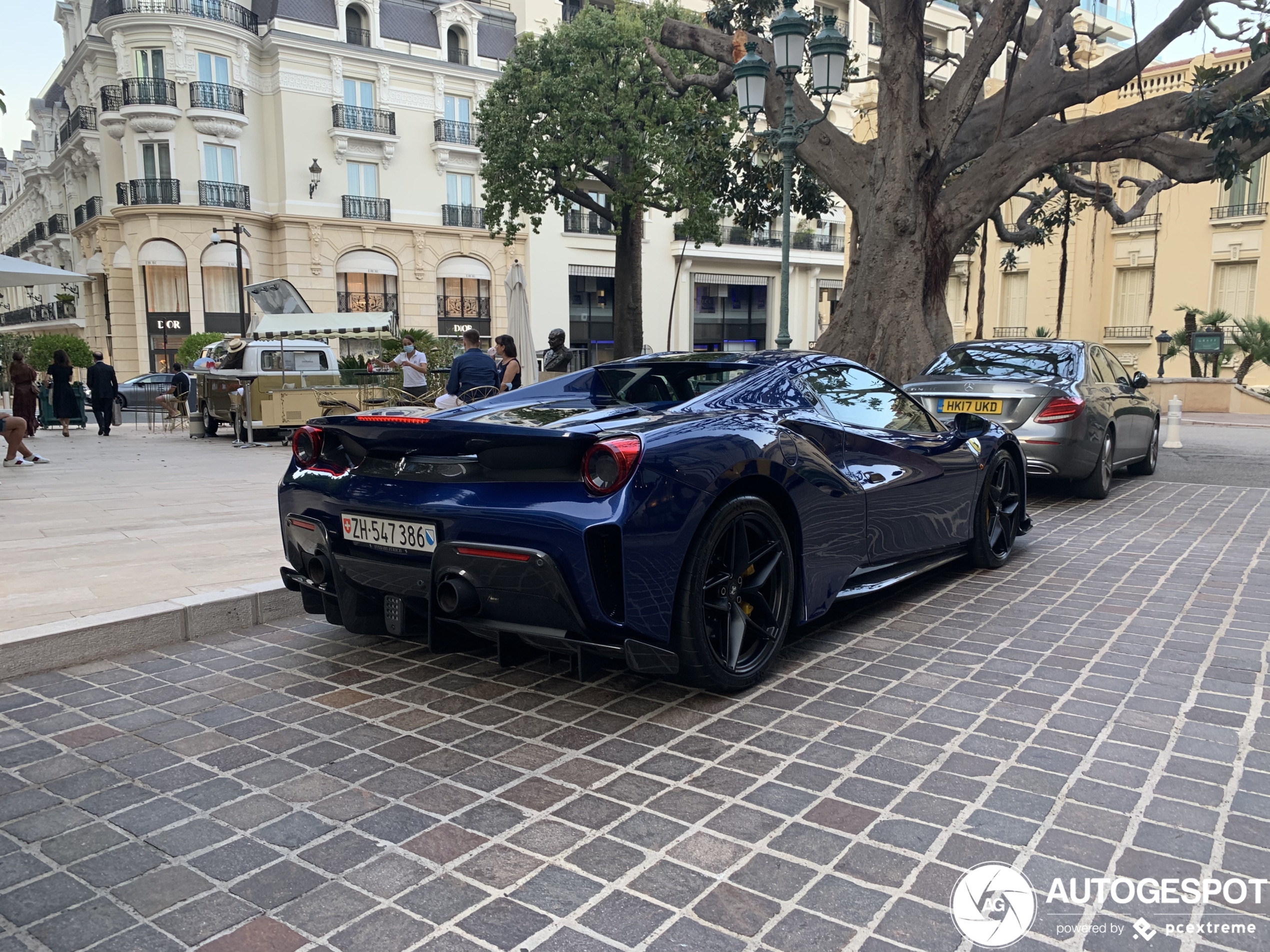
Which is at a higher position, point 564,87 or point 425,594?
point 564,87

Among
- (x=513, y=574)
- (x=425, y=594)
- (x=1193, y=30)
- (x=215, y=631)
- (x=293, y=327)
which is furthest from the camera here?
(x=293, y=327)

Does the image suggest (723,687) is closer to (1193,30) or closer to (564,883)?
(564,883)

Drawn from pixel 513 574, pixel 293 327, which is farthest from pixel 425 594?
pixel 293 327

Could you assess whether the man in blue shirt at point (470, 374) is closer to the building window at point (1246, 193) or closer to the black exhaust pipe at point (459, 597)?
the black exhaust pipe at point (459, 597)

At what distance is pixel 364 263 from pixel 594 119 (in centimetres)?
1550

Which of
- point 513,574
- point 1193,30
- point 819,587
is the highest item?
point 1193,30

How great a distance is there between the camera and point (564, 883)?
240cm

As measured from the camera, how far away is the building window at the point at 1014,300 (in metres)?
36.9

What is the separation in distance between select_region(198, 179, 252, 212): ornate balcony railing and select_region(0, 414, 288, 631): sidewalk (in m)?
22.7

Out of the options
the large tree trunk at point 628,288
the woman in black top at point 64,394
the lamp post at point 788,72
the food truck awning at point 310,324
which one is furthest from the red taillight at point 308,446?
the large tree trunk at point 628,288

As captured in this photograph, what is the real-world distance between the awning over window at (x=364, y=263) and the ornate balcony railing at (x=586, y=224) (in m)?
7.39

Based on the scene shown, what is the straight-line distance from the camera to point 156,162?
32500 millimetres

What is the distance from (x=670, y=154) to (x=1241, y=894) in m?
22.4

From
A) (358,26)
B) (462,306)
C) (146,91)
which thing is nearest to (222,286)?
(146,91)
